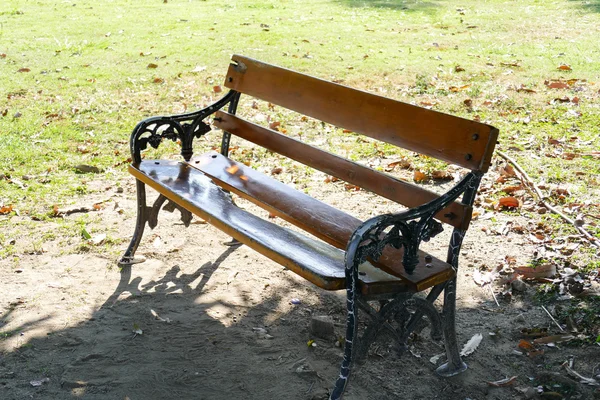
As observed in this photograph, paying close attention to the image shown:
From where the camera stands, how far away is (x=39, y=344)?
362 centimetres

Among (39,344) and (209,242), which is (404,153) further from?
(39,344)

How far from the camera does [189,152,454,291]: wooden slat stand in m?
3.15

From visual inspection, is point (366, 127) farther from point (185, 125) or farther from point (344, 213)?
point (185, 125)

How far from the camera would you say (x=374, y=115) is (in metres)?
3.71

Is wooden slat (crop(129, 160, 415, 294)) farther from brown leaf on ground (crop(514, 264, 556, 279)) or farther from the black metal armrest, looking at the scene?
brown leaf on ground (crop(514, 264, 556, 279))

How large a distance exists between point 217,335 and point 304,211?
2.61ft

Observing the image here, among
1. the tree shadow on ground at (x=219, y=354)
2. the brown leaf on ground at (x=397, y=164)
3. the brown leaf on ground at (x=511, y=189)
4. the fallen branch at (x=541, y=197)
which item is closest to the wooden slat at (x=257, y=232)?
the tree shadow on ground at (x=219, y=354)

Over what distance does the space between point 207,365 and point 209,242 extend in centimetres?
148

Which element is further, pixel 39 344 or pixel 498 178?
pixel 498 178

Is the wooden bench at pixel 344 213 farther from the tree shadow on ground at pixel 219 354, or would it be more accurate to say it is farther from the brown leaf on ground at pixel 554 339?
the brown leaf on ground at pixel 554 339

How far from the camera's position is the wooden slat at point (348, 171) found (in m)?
3.29

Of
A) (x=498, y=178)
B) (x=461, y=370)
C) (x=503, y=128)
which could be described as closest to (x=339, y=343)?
(x=461, y=370)

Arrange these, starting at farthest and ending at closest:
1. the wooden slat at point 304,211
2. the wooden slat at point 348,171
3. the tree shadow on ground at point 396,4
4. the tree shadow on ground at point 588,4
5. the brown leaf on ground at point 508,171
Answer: the tree shadow on ground at point 396,4 → the tree shadow on ground at point 588,4 → the brown leaf on ground at point 508,171 → the wooden slat at point 348,171 → the wooden slat at point 304,211

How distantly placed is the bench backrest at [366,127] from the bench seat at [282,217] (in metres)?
0.22
